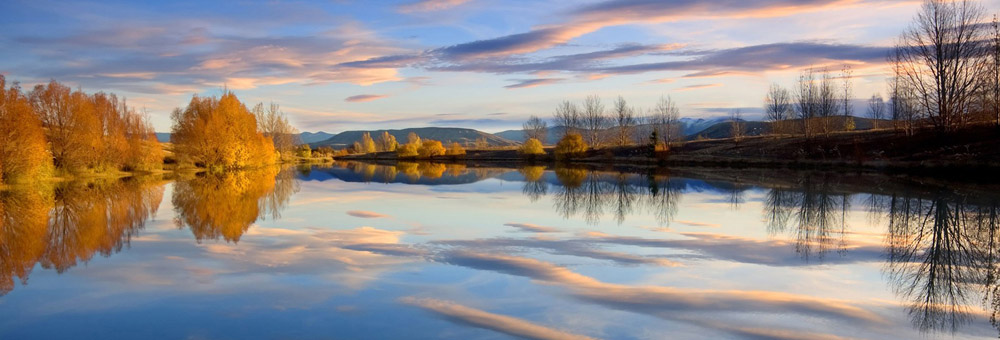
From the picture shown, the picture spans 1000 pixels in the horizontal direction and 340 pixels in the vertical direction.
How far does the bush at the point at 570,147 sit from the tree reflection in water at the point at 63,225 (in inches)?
2065

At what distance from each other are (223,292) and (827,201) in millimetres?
17030

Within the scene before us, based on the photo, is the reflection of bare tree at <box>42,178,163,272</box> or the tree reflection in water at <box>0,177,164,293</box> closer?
the tree reflection in water at <box>0,177,164,293</box>

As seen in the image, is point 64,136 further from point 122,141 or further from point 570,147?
point 570,147

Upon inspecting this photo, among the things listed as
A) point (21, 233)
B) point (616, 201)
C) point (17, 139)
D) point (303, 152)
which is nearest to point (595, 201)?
point (616, 201)

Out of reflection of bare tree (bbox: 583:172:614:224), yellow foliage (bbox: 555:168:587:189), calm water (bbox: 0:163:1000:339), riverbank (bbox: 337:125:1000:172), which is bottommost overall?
calm water (bbox: 0:163:1000:339)

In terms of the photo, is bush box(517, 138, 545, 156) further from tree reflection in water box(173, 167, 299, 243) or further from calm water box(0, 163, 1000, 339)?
calm water box(0, 163, 1000, 339)

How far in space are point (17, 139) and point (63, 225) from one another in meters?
15.3

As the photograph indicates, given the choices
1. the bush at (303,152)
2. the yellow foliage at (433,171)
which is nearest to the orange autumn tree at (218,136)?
the yellow foliage at (433,171)

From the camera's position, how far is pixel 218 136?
138 feet

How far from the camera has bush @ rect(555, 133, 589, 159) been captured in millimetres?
69500

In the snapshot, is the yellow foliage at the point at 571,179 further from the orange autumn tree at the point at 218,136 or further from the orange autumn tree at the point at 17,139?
the orange autumn tree at the point at 218,136

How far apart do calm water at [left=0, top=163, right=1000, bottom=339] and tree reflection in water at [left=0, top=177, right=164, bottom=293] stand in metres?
0.08

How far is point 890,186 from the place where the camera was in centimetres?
2292

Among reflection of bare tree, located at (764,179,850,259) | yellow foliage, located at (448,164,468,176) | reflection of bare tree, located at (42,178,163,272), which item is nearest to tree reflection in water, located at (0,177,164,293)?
reflection of bare tree, located at (42,178,163,272)
